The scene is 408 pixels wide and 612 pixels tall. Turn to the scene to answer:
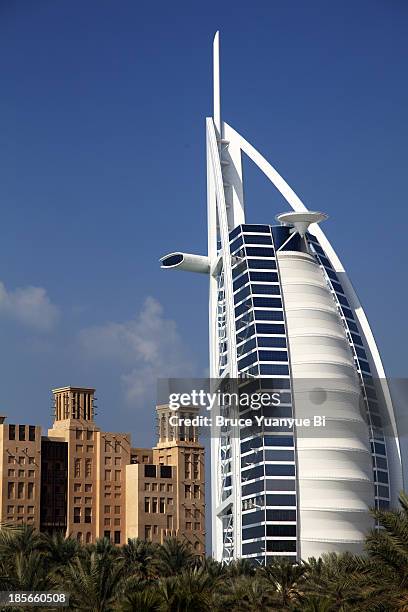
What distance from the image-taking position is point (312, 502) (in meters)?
115

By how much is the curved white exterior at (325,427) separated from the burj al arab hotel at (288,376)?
11 centimetres

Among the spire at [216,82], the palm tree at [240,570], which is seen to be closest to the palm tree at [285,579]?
the palm tree at [240,570]

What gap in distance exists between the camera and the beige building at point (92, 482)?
159 metres

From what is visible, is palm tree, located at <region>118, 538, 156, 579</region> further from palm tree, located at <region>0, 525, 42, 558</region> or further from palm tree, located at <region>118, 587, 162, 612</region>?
palm tree, located at <region>118, 587, 162, 612</region>

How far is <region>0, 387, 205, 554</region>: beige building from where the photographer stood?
159125mm

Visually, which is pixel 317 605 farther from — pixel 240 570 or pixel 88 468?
pixel 88 468

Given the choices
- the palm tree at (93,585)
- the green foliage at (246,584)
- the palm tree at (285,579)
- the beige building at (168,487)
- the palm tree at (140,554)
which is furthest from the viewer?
the beige building at (168,487)

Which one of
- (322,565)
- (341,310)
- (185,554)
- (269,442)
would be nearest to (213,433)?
(269,442)

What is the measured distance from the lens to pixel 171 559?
281ft

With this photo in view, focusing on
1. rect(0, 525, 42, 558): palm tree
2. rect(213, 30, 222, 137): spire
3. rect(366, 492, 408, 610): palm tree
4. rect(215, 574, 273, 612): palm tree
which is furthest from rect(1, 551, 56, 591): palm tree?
rect(213, 30, 222, 137): spire

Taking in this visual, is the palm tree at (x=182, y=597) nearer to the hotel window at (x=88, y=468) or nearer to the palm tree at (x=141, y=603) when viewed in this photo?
the palm tree at (x=141, y=603)

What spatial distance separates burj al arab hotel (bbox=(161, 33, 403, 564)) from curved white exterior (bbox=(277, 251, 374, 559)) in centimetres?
11

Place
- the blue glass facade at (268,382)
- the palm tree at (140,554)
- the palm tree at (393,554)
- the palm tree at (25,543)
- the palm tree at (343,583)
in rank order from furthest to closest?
the blue glass facade at (268,382), the palm tree at (140,554), the palm tree at (25,543), the palm tree at (343,583), the palm tree at (393,554)

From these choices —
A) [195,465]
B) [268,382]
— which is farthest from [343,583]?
[195,465]
